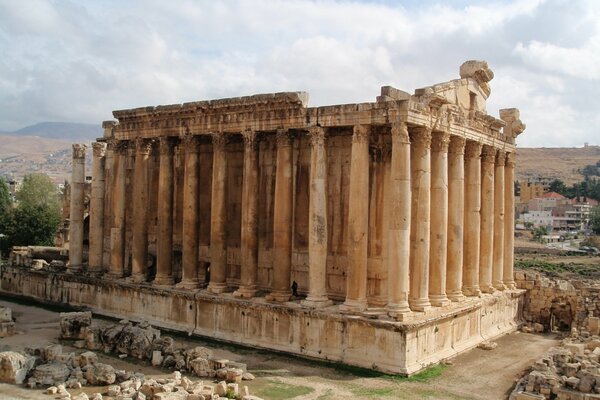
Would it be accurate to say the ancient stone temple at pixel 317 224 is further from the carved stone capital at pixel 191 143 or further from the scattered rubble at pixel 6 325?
the scattered rubble at pixel 6 325

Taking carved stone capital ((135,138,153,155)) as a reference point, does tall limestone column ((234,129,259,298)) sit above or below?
below

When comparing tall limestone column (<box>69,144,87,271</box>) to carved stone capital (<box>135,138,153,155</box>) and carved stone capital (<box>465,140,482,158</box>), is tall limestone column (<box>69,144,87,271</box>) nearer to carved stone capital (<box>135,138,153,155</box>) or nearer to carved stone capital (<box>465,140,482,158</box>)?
carved stone capital (<box>135,138,153,155</box>)

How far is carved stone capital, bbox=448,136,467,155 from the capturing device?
75.7ft

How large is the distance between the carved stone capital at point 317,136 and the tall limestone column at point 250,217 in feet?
9.59

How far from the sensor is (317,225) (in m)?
21.2

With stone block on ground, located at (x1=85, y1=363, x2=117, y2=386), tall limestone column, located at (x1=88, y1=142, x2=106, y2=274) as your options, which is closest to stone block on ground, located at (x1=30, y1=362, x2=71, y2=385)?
stone block on ground, located at (x1=85, y1=363, x2=117, y2=386)

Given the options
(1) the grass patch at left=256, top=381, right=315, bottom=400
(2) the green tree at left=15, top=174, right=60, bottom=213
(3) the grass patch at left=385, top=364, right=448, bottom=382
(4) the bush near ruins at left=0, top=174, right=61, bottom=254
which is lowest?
(1) the grass patch at left=256, top=381, right=315, bottom=400

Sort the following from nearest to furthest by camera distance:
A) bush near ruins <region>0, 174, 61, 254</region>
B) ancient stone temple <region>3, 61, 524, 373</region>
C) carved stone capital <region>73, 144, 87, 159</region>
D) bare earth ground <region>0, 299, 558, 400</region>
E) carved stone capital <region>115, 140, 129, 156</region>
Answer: bare earth ground <region>0, 299, 558, 400</region>, ancient stone temple <region>3, 61, 524, 373</region>, carved stone capital <region>115, 140, 129, 156</region>, carved stone capital <region>73, 144, 87, 159</region>, bush near ruins <region>0, 174, 61, 254</region>

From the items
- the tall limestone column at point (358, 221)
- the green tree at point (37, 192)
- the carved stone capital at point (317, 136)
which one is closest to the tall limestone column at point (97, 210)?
the carved stone capital at point (317, 136)

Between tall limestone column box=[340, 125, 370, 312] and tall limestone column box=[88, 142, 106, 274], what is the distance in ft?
46.9

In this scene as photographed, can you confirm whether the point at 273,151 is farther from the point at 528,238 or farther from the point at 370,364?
the point at 528,238

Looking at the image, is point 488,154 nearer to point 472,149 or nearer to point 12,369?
point 472,149

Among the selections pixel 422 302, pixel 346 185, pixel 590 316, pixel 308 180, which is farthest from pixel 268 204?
pixel 590 316

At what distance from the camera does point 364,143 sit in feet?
67.3
